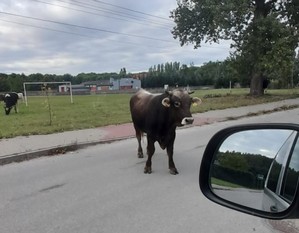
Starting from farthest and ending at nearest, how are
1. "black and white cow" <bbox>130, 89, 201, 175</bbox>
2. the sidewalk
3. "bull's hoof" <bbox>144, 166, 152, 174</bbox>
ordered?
the sidewalk < "bull's hoof" <bbox>144, 166, 152, 174</bbox> < "black and white cow" <bbox>130, 89, 201, 175</bbox>

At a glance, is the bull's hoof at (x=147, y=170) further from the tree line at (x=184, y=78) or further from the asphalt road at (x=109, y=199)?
the tree line at (x=184, y=78)

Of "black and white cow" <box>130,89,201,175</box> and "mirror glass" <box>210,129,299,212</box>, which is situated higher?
"mirror glass" <box>210,129,299,212</box>

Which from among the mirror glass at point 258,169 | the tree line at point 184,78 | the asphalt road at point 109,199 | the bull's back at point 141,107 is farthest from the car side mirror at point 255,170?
the tree line at point 184,78

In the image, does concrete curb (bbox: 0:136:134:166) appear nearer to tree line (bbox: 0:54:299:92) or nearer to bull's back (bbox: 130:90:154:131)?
bull's back (bbox: 130:90:154:131)

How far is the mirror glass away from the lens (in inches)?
76.6

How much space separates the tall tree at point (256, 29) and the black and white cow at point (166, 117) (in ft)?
59.8

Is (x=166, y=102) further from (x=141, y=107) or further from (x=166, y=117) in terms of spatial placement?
(x=141, y=107)

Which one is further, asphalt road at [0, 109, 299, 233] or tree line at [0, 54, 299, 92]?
tree line at [0, 54, 299, 92]

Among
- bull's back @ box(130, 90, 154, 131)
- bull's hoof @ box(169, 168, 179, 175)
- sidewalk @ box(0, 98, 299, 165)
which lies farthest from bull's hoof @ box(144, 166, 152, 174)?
sidewalk @ box(0, 98, 299, 165)

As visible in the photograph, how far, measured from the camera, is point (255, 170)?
82.4 inches

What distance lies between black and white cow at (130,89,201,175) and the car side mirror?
4283mm

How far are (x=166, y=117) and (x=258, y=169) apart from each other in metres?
5.12

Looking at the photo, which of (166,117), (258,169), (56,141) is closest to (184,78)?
(56,141)

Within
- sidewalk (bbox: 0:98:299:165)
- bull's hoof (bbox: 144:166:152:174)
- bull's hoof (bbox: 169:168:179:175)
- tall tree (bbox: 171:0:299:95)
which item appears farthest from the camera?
tall tree (bbox: 171:0:299:95)
